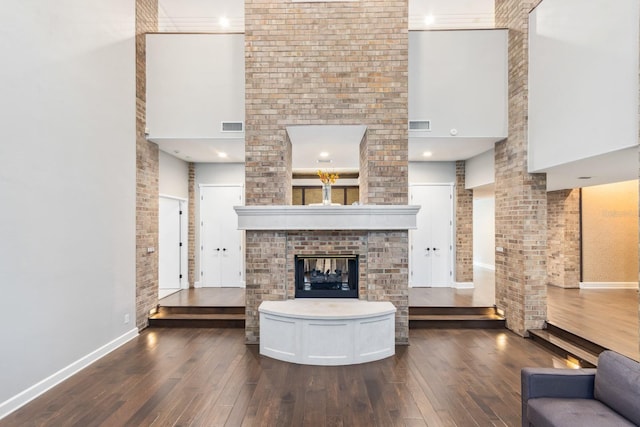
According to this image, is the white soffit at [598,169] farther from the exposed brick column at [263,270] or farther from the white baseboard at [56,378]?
the white baseboard at [56,378]

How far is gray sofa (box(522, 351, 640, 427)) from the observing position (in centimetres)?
196

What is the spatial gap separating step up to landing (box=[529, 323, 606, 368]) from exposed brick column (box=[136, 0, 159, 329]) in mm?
5774

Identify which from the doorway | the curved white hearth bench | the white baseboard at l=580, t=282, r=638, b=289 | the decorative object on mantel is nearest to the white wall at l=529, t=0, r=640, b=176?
the decorative object on mantel

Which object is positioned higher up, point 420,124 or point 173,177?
point 420,124

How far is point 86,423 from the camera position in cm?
262

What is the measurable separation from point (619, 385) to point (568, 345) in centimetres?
236

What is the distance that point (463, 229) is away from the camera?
6781mm

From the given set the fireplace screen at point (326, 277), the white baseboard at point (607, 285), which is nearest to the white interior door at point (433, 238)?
the fireplace screen at point (326, 277)

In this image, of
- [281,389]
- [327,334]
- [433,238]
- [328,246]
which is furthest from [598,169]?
[281,389]

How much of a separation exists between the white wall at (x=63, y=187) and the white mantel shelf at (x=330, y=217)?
1759 mm

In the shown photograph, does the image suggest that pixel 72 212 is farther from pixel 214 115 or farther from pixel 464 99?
pixel 464 99

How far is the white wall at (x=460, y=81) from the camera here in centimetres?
486

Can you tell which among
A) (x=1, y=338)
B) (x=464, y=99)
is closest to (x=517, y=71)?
(x=464, y=99)

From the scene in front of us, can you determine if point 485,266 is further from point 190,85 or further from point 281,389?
A: point 190,85
